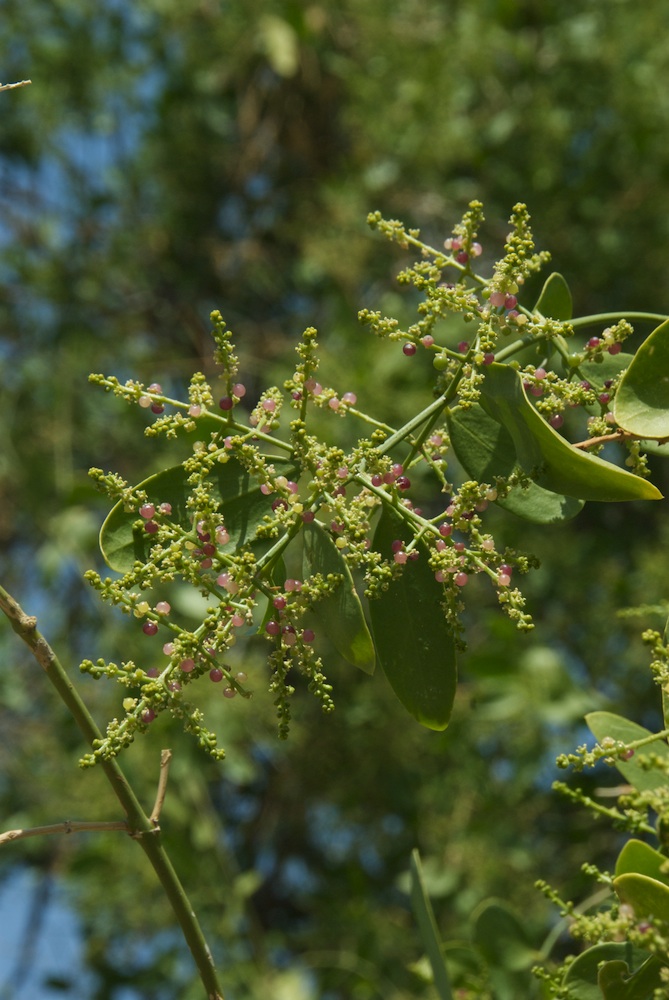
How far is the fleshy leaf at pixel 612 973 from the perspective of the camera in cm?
54

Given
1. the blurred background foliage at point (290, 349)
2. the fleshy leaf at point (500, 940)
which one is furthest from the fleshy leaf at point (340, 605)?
the blurred background foliage at point (290, 349)

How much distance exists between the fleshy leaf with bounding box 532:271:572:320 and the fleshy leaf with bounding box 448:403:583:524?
0.31 ft

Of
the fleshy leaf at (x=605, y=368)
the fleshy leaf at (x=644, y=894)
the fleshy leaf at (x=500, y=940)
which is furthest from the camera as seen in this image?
the fleshy leaf at (x=500, y=940)

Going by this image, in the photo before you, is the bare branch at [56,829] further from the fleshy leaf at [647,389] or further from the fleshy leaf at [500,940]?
the fleshy leaf at [500,940]

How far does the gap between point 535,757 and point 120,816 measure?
63 cm

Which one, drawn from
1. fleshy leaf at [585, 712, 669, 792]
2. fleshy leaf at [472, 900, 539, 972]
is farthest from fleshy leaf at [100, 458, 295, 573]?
fleshy leaf at [472, 900, 539, 972]

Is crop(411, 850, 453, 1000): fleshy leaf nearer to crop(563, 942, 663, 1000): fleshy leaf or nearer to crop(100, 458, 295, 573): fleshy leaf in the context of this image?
crop(563, 942, 663, 1000): fleshy leaf

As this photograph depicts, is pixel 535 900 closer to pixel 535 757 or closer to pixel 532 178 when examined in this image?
pixel 535 757

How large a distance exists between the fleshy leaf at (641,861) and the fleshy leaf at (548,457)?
16 centimetres

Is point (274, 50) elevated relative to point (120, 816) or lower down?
elevated

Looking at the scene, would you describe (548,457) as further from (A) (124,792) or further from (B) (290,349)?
(B) (290,349)

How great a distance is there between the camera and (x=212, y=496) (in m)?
0.58

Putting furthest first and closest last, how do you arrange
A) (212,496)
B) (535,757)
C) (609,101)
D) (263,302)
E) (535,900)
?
(263,302) < (609,101) < (535,757) < (535,900) < (212,496)

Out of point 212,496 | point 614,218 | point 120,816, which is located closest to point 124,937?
point 120,816
